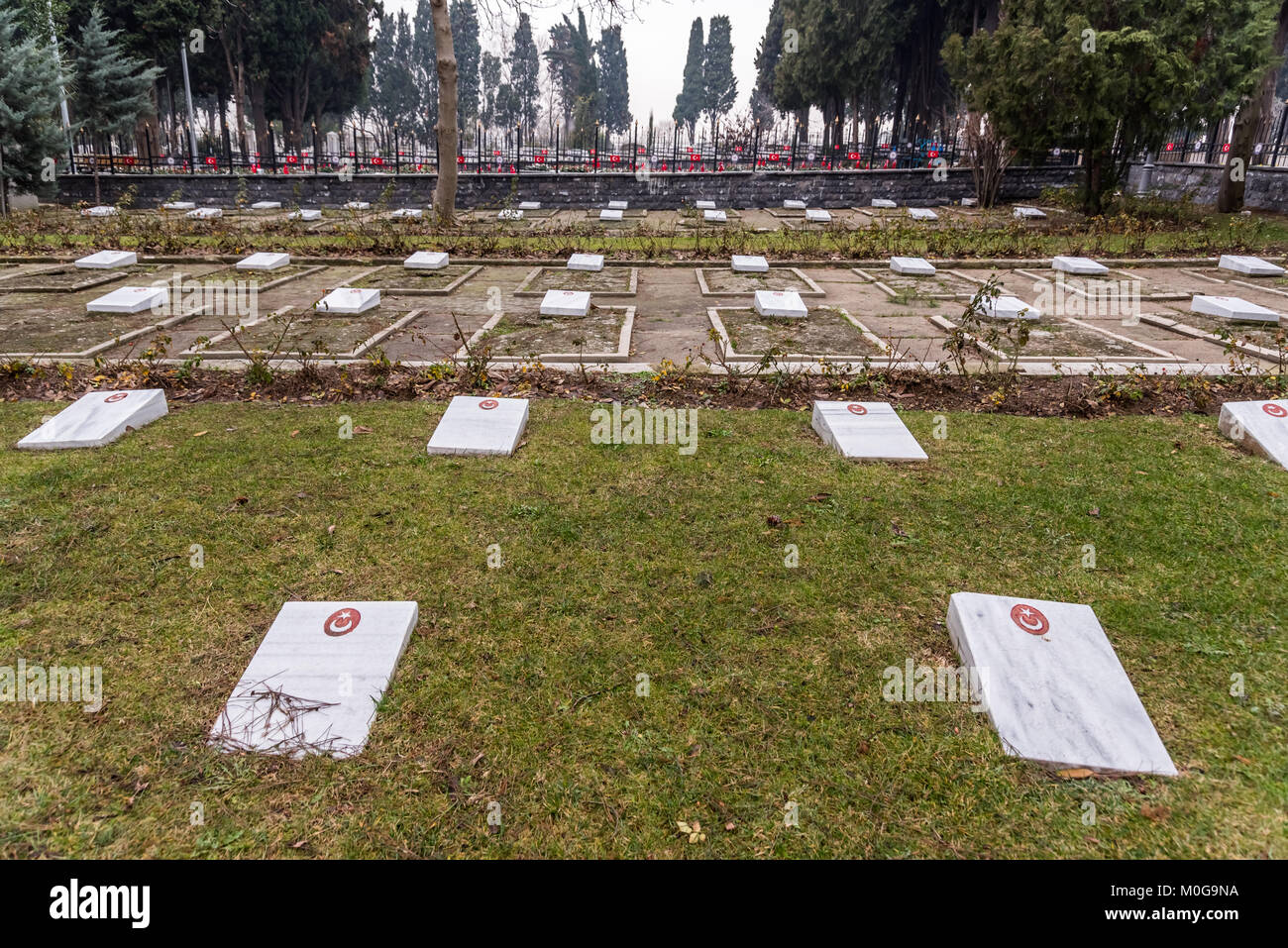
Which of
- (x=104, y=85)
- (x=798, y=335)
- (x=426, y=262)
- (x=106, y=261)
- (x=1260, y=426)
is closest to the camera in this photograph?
(x=1260, y=426)

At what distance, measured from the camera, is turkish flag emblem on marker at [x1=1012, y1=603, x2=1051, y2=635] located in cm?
280

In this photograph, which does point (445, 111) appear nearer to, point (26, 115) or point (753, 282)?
point (753, 282)

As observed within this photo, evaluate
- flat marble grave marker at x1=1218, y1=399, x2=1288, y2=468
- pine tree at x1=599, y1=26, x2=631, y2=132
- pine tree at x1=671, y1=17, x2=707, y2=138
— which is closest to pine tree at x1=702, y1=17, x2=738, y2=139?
pine tree at x1=671, y1=17, x2=707, y2=138

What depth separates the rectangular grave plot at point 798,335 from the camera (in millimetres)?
6809

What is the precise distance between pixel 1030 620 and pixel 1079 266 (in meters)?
9.48

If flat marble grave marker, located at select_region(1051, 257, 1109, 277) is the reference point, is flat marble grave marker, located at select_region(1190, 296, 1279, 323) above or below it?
below

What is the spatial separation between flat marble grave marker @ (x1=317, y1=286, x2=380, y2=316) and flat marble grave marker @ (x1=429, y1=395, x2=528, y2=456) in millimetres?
3710

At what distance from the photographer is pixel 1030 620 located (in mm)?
2846

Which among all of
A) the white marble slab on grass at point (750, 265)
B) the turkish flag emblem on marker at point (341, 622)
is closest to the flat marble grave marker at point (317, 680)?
the turkish flag emblem on marker at point (341, 622)

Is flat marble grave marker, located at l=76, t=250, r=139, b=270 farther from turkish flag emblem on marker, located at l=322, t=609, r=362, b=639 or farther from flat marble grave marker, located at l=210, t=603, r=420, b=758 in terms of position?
turkish flag emblem on marker, located at l=322, t=609, r=362, b=639

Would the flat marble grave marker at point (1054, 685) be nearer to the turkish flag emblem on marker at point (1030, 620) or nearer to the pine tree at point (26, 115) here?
the turkish flag emblem on marker at point (1030, 620)

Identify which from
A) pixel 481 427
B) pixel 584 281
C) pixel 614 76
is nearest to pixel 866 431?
pixel 481 427
